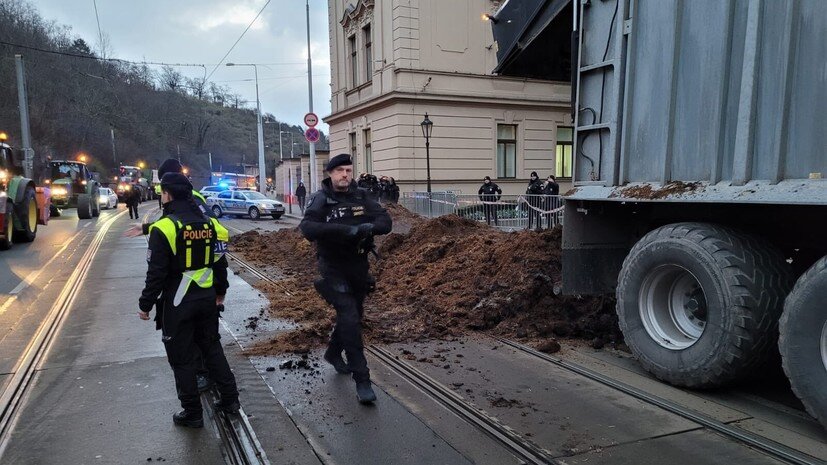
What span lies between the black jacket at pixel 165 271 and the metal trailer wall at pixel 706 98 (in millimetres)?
3325

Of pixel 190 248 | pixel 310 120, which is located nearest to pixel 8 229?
pixel 310 120

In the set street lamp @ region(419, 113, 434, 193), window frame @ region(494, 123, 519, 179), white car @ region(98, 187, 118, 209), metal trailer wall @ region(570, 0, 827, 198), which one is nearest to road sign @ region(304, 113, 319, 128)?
street lamp @ region(419, 113, 434, 193)

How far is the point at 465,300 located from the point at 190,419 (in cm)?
369

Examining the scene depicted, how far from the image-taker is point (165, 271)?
3.71 m

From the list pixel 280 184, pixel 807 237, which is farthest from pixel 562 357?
pixel 280 184

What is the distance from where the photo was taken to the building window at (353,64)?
27509 mm

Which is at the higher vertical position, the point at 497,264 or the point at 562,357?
the point at 497,264

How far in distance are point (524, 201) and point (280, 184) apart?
37.9 meters

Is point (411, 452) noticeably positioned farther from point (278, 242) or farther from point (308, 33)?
point (308, 33)

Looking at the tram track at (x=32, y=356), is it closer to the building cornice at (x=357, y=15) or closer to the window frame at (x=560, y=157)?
the building cornice at (x=357, y=15)

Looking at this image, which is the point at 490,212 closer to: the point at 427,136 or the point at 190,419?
the point at 427,136

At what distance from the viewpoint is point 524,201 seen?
46.6 feet

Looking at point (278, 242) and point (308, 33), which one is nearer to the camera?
point (278, 242)

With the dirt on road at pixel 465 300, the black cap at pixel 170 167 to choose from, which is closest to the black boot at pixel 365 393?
the dirt on road at pixel 465 300
